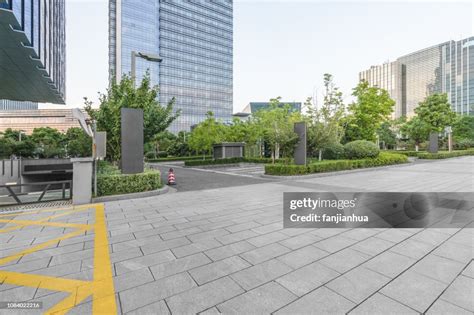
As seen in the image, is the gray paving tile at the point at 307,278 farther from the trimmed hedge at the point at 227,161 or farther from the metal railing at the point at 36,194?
the trimmed hedge at the point at 227,161

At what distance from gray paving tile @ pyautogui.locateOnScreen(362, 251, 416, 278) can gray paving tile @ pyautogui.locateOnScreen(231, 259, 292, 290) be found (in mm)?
1259

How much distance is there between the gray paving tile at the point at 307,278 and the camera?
106 inches

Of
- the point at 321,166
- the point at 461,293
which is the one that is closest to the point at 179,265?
the point at 461,293

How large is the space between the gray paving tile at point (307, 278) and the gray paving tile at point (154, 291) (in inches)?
47.4

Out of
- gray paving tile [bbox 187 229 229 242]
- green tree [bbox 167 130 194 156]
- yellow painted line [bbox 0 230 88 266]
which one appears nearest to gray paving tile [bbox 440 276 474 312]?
gray paving tile [bbox 187 229 229 242]

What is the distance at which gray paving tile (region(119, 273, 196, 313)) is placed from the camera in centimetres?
245

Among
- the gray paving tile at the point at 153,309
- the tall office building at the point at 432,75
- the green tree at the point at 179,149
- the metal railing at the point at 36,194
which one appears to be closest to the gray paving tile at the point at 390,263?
the gray paving tile at the point at 153,309

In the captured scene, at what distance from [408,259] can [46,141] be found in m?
48.8

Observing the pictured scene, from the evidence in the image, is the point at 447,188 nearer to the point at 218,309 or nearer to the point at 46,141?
the point at 218,309

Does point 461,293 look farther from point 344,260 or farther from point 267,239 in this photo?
point 267,239

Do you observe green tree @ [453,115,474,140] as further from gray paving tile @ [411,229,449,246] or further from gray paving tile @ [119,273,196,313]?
gray paving tile @ [119,273,196,313]

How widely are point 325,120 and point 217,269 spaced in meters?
16.7

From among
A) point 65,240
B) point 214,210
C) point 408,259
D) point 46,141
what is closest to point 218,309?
point 408,259
